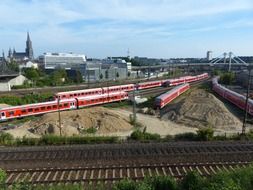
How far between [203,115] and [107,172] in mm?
20467

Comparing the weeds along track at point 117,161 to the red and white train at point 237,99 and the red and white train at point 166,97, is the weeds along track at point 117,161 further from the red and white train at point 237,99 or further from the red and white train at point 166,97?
the red and white train at point 166,97

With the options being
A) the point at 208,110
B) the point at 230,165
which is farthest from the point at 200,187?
the point at 208,110

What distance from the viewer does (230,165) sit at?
17.0m

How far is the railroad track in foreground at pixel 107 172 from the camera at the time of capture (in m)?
14.8

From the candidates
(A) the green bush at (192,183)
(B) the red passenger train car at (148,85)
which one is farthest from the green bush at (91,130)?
(B) the red passenger train car at (148,85)

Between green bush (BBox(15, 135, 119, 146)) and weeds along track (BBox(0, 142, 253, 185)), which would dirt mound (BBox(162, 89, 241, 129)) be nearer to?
weeds along track (BBox(0, 142, 253, 185))

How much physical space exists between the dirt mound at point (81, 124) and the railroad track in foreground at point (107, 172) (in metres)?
10.7

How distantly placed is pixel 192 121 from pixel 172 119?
260 centimetres

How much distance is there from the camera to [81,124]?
1129 inches

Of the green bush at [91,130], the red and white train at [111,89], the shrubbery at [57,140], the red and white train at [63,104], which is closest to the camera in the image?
the shrubbery at [57,140]

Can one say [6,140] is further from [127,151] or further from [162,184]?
[162,184]

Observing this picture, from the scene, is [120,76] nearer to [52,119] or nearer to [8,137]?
[52,119]

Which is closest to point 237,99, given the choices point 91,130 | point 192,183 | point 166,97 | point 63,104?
point 166,97

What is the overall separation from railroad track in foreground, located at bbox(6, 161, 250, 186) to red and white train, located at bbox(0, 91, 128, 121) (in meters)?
14.2
